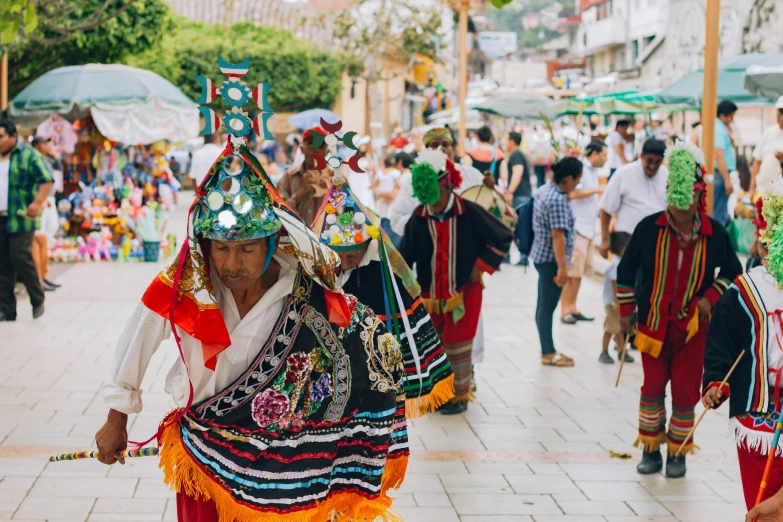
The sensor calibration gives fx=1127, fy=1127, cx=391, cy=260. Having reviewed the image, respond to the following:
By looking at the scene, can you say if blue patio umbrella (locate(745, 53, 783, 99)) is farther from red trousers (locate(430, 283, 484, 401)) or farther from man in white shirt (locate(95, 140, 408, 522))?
man in white shirt (locate(95, 140, 408, 522))

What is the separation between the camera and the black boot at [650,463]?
639cm

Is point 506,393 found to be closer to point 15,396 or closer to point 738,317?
point 15,396

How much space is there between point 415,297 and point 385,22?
30.7 metres

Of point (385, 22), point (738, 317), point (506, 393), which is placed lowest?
point (506, 393)

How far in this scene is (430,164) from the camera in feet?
23.8

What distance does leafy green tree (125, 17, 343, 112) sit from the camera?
38000 mm

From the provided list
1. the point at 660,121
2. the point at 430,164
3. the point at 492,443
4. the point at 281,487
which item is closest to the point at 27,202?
the point at 430,164

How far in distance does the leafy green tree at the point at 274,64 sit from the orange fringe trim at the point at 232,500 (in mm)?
33824

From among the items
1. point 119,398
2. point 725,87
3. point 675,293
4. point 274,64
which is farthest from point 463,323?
point 274,64

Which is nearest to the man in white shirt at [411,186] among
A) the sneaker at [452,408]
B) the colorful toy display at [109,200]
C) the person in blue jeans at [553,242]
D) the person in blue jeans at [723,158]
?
the person in blue jeans at [553,242]

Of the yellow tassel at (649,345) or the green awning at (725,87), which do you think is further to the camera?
the green awning at (725,87)

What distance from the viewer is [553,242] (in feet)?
30.9

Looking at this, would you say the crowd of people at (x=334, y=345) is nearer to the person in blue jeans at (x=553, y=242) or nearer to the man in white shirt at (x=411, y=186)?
the man in white shirt at (x=411, y=186)

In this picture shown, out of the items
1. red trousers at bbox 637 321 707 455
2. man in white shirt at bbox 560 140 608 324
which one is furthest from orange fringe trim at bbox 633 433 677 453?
man in white shirt at bbox 560 140 608 324
